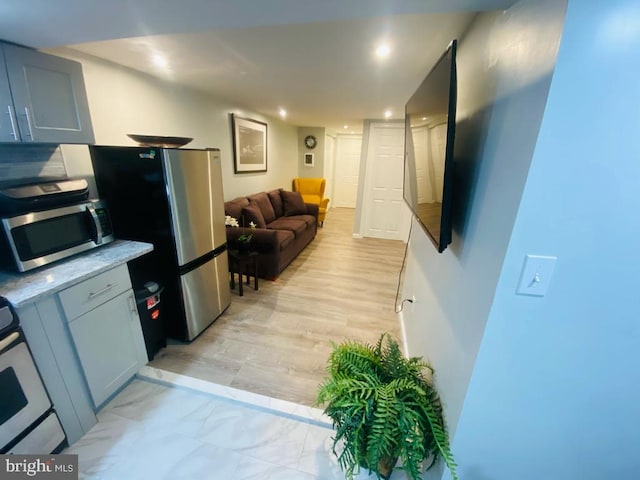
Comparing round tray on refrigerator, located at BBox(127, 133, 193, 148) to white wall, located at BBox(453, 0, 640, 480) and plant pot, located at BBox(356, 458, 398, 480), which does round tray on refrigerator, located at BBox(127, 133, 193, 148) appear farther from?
plant pot, located at BBox(356, 458, 398, 480)

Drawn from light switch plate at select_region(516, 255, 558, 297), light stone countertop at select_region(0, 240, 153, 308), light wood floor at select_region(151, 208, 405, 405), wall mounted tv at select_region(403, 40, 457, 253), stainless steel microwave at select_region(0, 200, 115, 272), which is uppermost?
wall mounted tv at select_region(403, 40, 457, 253)

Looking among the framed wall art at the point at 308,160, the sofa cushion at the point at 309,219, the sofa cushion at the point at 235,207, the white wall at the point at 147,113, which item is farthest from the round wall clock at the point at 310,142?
the sofa cushion at the point at 235,207

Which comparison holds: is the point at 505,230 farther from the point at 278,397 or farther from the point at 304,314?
the point at 304,314

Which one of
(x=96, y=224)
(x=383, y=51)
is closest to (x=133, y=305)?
(x=96, y=224)

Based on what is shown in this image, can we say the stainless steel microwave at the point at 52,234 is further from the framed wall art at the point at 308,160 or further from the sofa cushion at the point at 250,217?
the framed wall art at the point at 308,160

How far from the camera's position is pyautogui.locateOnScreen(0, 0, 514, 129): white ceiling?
1.02 metres

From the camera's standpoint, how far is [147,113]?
2428 mm

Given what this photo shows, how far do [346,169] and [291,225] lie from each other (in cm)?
448

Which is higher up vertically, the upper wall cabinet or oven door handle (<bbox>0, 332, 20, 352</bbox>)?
the upper wall cabinet

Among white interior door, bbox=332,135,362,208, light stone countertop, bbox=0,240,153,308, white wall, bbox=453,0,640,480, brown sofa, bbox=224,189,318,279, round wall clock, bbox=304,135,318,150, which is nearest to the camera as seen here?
white wall, bbox=453,0,640,480

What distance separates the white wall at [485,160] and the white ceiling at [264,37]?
0.21m

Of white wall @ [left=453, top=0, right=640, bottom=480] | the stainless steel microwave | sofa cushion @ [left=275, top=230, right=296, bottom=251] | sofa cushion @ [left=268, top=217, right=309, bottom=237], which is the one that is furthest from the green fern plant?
sofa cushion @ [left=268, top=217, right=309, bottom=237]

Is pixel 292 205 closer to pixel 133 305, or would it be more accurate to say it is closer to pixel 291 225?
pixel 291 225

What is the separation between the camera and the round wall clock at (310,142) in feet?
21.8
